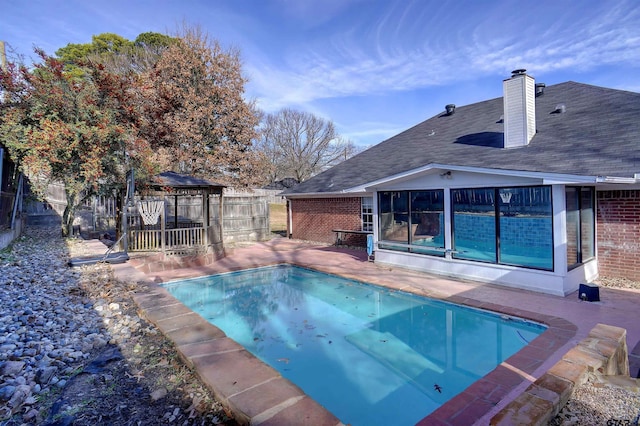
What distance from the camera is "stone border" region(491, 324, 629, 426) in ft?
7.62

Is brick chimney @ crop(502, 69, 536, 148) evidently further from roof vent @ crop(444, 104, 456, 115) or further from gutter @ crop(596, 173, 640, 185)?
roof vent @ crop(444, 104, 456, 115)

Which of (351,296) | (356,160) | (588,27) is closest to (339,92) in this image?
(356,160)

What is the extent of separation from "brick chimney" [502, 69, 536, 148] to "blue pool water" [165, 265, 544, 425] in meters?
5.23

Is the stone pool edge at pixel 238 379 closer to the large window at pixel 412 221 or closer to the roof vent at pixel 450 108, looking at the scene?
the large window at pixel 412 221

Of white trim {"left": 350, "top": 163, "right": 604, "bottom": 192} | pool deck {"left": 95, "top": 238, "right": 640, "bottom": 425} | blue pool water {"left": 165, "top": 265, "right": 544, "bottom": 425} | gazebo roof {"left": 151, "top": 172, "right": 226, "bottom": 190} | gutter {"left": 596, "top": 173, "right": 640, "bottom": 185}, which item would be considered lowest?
blue pool water {"left": 165, "top": 265, "right": 544, "bottom": 425}

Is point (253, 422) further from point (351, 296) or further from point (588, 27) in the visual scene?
point (588, 27)

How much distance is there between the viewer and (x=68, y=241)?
10398 millimetres

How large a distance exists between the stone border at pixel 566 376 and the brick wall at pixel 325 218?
29.9 ft

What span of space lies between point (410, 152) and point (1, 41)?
13.6m

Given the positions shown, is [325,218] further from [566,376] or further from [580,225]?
[566,376]

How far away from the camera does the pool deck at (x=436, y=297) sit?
239 centimetres

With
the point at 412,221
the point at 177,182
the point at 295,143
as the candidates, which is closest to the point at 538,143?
the point at 412,221

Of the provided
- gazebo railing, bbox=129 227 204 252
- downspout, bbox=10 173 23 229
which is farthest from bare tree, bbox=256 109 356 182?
downspout, bbox=10 173 23 229

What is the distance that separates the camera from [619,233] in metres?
6.92
